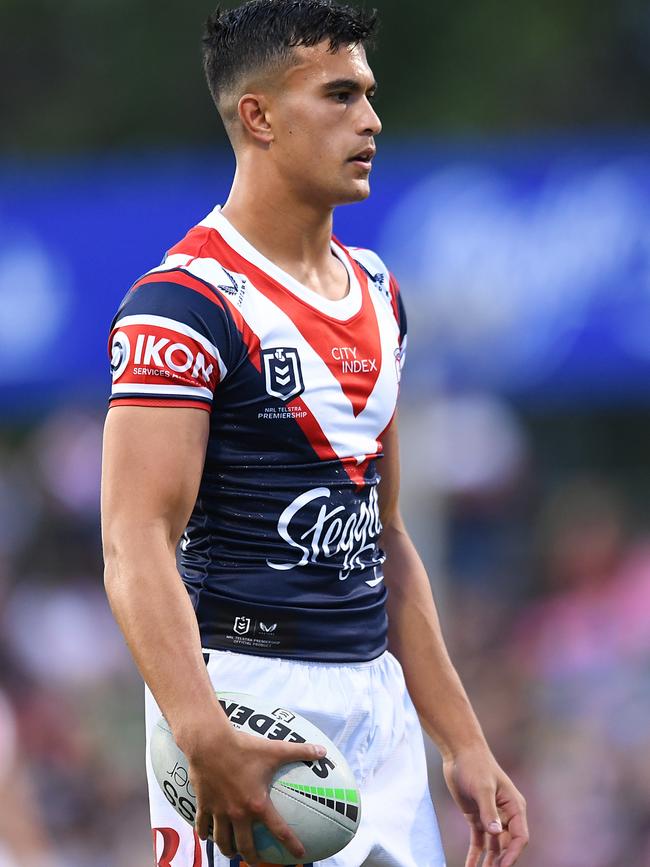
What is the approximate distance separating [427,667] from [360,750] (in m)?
0.44

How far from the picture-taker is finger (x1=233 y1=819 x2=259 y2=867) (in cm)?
310

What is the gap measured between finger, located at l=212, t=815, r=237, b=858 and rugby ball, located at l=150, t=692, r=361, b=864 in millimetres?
48

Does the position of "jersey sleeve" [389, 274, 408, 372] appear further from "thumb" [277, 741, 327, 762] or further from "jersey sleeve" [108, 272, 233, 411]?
"thumb" [277, 741, 327, 762]

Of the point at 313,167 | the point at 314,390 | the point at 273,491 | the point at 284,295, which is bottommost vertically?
the point at 273,491

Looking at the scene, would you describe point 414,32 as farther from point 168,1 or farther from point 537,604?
point 537,604

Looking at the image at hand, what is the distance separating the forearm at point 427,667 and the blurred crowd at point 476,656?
3.01m

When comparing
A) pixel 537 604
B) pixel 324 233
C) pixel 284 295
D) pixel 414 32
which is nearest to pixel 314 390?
pixel 284 295

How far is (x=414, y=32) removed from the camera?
20.3m

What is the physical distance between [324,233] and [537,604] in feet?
20.7

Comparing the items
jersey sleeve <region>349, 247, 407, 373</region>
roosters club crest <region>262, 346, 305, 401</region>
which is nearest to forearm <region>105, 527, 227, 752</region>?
roosters club crest <region>262, 346, 305, 401</region>

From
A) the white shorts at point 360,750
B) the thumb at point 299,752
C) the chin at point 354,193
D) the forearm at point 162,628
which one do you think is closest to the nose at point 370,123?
the chin at point 354,193

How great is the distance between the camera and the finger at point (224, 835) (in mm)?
3105

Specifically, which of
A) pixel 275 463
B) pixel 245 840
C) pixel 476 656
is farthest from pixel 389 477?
pixel 476 656

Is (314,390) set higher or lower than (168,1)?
lower
